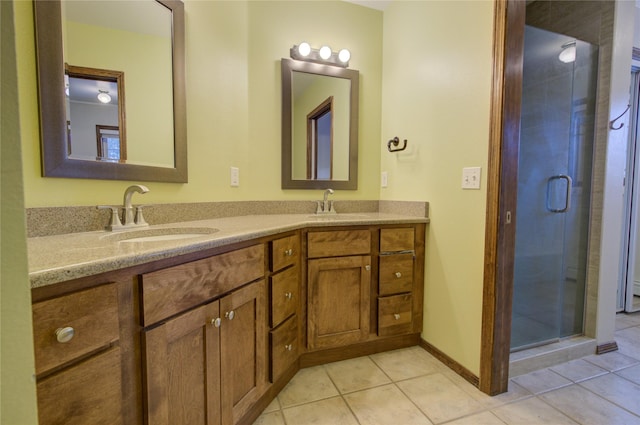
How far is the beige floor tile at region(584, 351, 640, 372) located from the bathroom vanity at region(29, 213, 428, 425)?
1.09 meters

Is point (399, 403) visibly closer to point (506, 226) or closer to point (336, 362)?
point (336, 362)

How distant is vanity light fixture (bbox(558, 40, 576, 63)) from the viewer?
179 centimetres

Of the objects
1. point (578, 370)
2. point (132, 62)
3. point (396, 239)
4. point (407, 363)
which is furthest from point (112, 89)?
point (578, 370)

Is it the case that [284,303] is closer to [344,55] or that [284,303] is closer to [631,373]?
[344,55]

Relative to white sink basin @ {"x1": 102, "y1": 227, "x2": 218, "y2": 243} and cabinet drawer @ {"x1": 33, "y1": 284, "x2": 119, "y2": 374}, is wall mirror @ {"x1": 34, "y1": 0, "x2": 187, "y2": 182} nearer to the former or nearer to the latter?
white sink basin @ {"x1": 102, "y1": 227, "x2": 218, "y2": 243}

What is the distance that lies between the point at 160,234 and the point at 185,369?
2.17ft

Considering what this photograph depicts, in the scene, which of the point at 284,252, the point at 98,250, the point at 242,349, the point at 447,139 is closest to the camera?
the point at 98,250

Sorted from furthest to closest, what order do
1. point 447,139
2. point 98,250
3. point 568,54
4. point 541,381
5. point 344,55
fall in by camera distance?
point 344,55
point 568,54
point 447,139
point 541,381
point 98,250

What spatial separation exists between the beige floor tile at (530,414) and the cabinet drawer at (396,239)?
0.91m

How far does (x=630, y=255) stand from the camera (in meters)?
2.38

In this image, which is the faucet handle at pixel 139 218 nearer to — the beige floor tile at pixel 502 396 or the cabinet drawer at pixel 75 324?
the cabinet drawer at pixel 75 324

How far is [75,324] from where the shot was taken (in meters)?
0.64

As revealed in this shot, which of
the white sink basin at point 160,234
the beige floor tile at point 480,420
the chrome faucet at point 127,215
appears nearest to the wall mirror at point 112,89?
the chrome faucet at point 127,215

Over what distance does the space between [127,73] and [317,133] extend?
1.19m
